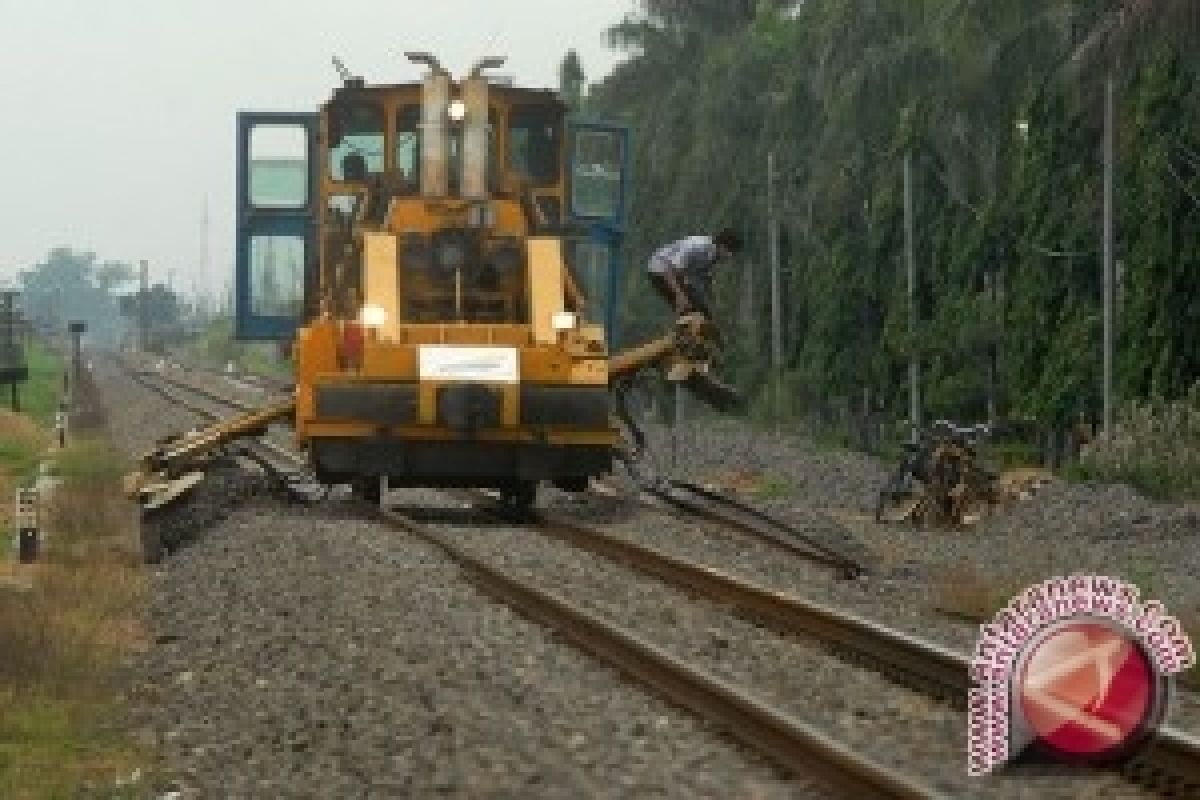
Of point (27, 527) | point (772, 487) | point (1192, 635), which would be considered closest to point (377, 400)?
point (27, 527)

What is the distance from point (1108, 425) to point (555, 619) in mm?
23422

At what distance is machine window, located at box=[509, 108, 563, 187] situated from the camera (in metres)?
20.2

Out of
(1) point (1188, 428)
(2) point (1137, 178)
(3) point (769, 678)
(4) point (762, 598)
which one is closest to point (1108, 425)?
(1) point (1188, 428)

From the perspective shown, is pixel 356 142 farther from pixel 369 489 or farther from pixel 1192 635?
pixel 1192 635

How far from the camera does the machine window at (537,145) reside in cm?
2016

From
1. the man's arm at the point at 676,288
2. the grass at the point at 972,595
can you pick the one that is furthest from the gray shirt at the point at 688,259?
the grass at the point at 972,595

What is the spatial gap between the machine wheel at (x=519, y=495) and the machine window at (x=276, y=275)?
102 inches

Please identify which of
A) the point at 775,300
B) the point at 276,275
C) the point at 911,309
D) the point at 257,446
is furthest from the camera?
the point at 775,300

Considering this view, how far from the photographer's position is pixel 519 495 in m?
20.2

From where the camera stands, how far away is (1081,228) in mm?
41625

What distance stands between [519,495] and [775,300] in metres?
38.7

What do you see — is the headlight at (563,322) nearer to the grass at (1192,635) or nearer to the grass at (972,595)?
the grass at (972,595)

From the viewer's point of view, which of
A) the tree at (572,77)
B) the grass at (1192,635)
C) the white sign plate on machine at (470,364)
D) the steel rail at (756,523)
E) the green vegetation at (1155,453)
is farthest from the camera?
the tree at (572,77)

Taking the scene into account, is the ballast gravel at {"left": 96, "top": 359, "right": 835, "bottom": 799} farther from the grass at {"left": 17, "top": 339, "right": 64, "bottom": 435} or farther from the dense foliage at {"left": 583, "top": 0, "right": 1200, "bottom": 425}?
the grass at {"left": 17, "top": 339, "right": 64, "bottom": 435}
